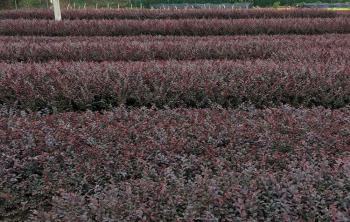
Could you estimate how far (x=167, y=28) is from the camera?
1147 cm

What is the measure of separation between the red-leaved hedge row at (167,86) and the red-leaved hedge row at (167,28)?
20.4 feet

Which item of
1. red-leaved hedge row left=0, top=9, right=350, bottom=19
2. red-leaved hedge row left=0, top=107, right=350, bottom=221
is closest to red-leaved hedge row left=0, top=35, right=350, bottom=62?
red-leaved hedge row left=0, top=107, right=350, bottom=221

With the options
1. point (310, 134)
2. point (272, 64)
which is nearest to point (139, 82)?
point (272, 64)

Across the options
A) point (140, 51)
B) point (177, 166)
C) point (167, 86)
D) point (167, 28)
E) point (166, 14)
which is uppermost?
point (166, 14)

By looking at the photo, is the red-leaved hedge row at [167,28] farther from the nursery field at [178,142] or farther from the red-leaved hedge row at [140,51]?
the nursery field at [178,142]

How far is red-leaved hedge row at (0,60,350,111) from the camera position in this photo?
16.6ft

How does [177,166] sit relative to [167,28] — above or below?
below

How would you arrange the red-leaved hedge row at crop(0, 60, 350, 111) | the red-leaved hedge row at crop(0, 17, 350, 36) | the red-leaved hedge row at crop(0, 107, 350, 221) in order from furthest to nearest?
the red-leaved hedge row at crop(0, 17, 350, 36)
the red-leaved hedge row at crop(0, 60, 350, 111)
the red-leaved hedge row at crop(0, 107, 350, 221)

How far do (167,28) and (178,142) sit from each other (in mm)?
8602

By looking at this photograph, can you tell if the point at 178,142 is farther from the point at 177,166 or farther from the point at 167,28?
the point at 167,28

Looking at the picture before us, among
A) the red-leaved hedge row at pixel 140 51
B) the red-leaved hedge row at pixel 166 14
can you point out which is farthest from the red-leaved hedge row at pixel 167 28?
the red-leaved hedge row at pixel 166 14

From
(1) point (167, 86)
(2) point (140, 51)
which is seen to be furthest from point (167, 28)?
(1) point (167, 86)

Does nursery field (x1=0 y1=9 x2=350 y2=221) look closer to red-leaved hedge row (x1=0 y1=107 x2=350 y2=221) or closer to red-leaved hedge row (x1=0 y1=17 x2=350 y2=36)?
red-leaved hedge row (x1=0 y1=107 x2=350 y2=221)

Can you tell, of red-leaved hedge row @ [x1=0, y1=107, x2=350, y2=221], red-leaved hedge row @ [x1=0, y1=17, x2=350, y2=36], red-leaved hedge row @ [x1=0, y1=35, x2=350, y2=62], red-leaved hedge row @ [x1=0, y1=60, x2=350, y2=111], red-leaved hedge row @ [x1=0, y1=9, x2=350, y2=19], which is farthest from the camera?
red-leaved hedge row @ [x1=0, y1=9, x2=350, y2=19]
